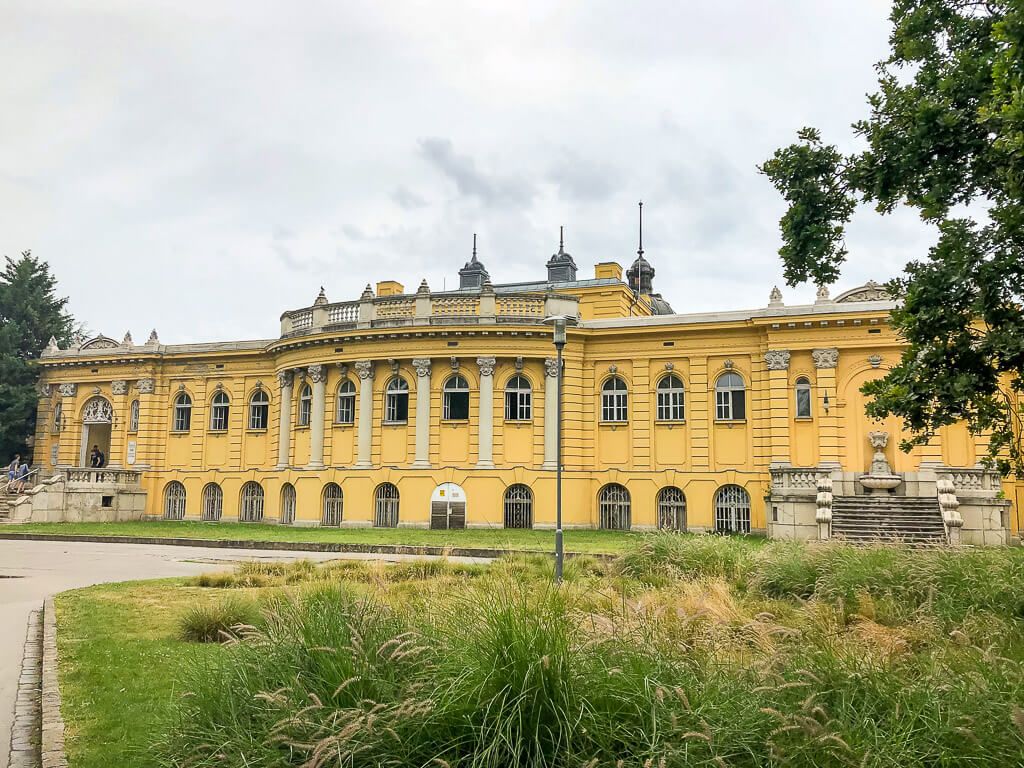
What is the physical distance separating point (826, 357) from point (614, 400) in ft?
26.3

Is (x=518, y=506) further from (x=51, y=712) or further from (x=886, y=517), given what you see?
(x=51, y=712)

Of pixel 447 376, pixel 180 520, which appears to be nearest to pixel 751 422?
pixel 447 376

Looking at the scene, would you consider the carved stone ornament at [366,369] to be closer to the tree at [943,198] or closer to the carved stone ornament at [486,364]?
the carved stone ornament at [486,364]

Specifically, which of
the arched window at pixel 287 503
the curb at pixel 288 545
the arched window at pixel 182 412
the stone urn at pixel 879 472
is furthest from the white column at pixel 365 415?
the stone urn at pixel 879 472

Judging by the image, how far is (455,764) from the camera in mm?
4262

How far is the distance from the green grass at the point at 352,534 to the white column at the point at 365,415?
3.22 metres

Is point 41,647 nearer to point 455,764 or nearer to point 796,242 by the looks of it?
point 455,764

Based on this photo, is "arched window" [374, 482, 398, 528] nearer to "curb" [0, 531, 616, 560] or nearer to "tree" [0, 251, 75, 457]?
"curb" [0, 531, 616, 560]

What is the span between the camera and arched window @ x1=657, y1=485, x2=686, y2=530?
31766mm

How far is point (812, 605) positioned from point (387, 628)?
5.33 metres

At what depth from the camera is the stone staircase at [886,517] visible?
2470 cm

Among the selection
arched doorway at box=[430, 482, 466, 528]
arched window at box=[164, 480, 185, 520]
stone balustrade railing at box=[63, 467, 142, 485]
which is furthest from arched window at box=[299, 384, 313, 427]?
stone balustrade railing at box=[63, 467, 142, 485]

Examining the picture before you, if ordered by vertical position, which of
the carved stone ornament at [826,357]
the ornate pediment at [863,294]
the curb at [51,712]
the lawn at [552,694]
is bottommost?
the curb at [51,712]

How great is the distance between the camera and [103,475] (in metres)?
37.7
